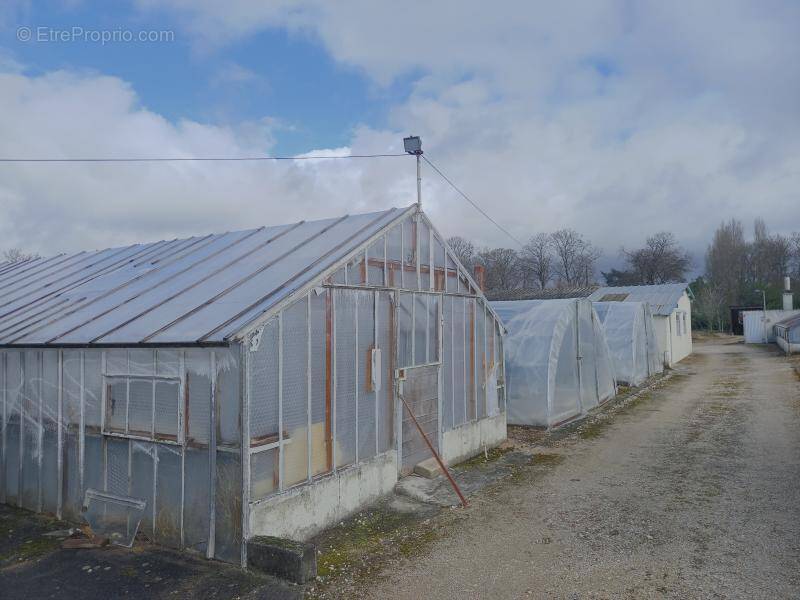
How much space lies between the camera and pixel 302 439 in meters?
7.62

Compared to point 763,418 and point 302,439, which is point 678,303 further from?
point 302,439

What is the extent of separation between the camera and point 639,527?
789 cm

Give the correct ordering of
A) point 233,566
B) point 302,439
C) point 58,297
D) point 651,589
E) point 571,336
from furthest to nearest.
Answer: point 571,336
point 58,297
point 302,439
point 233,566
point 651,589

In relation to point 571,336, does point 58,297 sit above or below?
above

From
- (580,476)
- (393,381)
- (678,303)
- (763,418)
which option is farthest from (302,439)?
(678,303)

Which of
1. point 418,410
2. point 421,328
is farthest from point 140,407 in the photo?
point 421,328

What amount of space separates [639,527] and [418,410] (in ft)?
13.7

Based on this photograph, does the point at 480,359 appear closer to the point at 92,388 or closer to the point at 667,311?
the point at 92,388

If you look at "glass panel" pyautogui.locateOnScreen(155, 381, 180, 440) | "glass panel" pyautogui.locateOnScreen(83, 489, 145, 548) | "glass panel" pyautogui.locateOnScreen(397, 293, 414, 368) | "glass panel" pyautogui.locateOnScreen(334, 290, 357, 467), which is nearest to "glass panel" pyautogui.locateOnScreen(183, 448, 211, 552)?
"glass panel" pyautogui.locateOnScreen(155, 381, 180, 440)

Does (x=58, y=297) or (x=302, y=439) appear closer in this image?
(x=302, y=439)

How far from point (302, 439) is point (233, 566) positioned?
175 centimetres

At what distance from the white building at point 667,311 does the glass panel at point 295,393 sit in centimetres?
2557

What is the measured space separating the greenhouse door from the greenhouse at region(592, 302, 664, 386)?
13671 millimetres

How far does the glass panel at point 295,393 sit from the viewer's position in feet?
24.2
